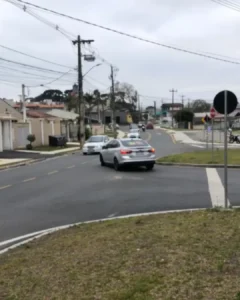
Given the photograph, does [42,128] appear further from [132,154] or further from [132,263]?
[132,263]

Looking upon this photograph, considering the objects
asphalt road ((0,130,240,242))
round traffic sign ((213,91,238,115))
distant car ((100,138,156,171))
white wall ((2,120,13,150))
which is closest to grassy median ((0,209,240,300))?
asphalt road ((0,130,240,242))

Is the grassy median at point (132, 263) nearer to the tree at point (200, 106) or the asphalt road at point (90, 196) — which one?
the asphalt road at point (90, 196)

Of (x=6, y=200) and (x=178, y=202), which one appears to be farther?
(x=6, y=200)

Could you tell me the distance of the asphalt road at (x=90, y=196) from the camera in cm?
1002

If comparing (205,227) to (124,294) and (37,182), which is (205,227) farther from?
(37,182)

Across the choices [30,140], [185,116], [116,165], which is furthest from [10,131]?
[185,116]

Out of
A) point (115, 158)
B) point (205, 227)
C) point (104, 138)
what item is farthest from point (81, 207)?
point (104, 138)

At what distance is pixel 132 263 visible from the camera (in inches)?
220

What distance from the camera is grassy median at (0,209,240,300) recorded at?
4707mm

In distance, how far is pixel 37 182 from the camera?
54.9ft

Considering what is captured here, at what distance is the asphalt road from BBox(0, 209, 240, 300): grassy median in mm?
2046

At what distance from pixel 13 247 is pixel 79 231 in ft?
3.86

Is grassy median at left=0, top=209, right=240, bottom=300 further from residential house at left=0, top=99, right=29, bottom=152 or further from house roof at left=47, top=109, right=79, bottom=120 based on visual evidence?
house roof at left=47, top=109, right=79, bottom=120

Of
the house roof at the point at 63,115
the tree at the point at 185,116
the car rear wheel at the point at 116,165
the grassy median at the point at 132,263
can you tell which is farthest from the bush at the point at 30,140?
the tree at the point at 185,116
